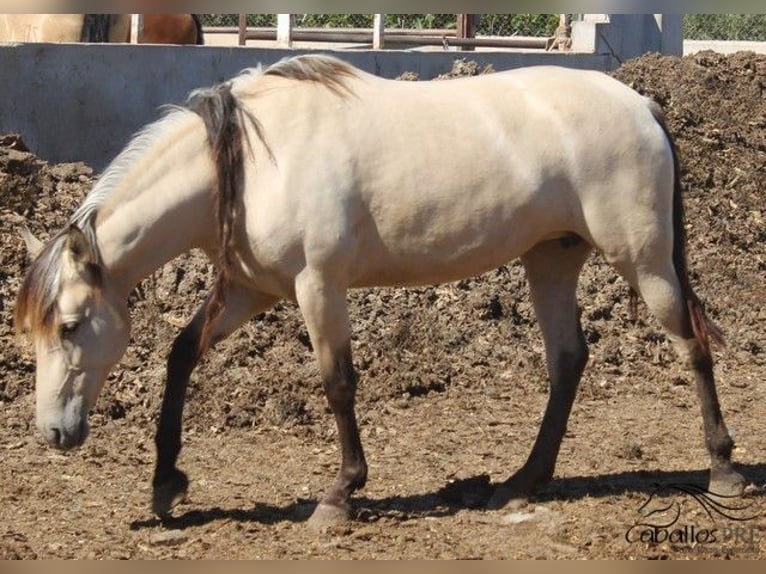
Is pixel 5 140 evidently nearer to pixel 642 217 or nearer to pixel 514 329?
pixel 514 329

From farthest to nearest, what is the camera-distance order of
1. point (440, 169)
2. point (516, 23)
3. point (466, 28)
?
point (516, 23) → point (466, 28) → point (440, 169)

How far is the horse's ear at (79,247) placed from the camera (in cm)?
494

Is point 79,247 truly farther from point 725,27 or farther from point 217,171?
point 725,27

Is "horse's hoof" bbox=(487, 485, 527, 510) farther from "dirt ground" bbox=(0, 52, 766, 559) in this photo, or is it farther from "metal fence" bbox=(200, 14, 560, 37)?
"metal fence" bbox=(200, 14, 560, 37)

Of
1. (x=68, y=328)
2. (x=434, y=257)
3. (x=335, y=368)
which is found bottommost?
(x=335, y=368)

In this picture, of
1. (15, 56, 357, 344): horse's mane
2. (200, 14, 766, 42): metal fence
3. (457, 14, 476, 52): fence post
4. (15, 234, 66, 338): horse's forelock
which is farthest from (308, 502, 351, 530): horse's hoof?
(200, 14, 766, 42): metal fence

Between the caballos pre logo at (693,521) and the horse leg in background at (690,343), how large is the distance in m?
0.10

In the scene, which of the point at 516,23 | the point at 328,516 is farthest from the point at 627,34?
the point at 328,516

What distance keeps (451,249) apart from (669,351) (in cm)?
289

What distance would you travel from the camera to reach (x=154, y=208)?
5.06 m

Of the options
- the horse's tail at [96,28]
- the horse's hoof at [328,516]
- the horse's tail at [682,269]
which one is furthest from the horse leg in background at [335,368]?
the horse's tail at [96,28]

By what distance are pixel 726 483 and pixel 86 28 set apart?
7.36 m

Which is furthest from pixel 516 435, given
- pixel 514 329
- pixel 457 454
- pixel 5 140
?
pixel 5 140

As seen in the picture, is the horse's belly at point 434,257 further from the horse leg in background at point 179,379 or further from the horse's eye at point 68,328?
the horse's eye at point 68,328
